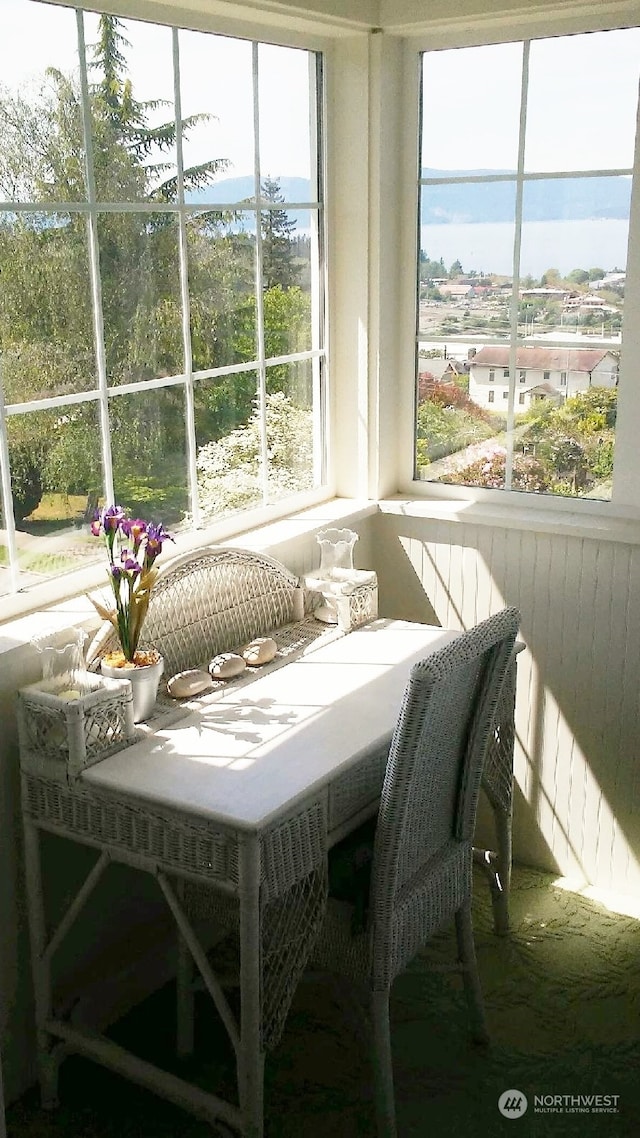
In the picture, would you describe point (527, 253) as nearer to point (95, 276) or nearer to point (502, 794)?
point (95, 276)

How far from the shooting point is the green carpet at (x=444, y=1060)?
231 cm

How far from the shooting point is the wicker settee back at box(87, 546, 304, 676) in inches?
99.8

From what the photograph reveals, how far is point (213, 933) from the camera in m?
2.88

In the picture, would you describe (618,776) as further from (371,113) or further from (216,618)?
(371,113)

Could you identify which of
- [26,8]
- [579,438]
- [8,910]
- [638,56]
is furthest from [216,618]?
[638,56]

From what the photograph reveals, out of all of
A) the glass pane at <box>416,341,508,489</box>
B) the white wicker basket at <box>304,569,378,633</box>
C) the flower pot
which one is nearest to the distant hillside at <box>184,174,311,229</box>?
the glass pane at <box>416,341,508,489</box>

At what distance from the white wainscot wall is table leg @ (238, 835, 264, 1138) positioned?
141 cm

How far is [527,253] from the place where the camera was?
3.03m

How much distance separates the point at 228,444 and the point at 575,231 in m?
1.06

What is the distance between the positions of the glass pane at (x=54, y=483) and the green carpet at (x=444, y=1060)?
41.8 inches

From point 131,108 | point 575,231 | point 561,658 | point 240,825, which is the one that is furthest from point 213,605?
point 575,231

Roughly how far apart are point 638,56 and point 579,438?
958 millimetres

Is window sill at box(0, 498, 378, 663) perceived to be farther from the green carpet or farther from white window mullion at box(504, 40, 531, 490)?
the green carpet

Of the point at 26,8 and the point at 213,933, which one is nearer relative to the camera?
the point at 26,8
